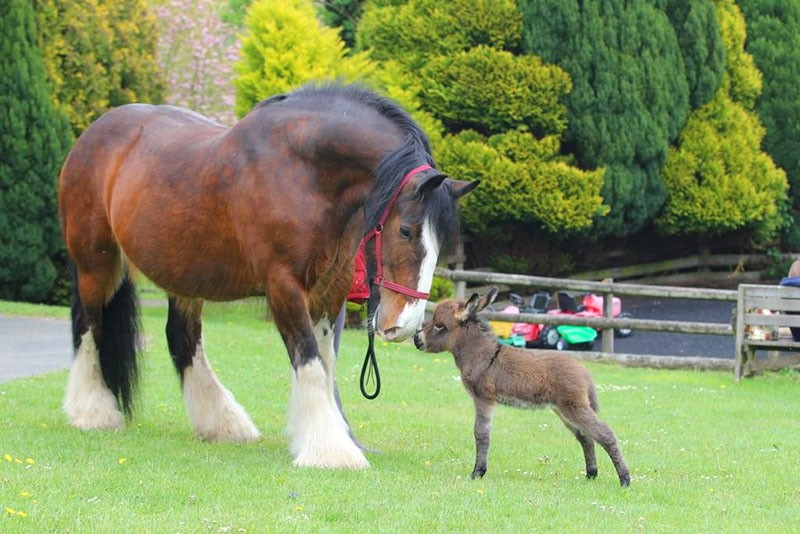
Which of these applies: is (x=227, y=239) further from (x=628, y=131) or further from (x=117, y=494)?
(x=628, y=131)

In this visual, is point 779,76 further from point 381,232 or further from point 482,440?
point 381,232

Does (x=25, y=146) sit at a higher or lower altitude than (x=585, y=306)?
higher

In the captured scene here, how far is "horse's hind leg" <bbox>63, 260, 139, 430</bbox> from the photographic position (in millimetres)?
8625

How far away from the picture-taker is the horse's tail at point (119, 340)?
8.70 meters

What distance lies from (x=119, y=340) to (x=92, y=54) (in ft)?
41.3

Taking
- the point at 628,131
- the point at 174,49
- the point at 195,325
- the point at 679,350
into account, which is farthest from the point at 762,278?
the point at 195,325

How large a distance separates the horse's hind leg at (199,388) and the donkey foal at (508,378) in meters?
1.90

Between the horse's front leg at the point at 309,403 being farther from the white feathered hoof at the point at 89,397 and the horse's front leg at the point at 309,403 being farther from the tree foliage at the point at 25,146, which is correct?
the tree foliage at the point at 25,146

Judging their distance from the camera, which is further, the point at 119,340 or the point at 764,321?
the point at 764,321

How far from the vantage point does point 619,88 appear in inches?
883

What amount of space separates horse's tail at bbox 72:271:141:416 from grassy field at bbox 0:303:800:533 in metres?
0.24

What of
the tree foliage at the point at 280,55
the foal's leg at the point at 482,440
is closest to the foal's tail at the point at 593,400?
the foal's leg at the point at 482,440

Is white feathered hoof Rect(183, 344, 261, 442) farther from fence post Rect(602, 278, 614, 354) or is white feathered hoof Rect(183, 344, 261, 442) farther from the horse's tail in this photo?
fence post Rect(602, 278, 614, 354)

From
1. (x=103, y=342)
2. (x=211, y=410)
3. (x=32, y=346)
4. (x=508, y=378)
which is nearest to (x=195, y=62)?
(x=32, y=346)
